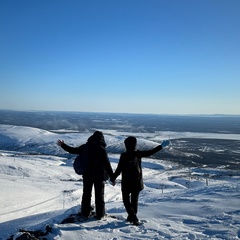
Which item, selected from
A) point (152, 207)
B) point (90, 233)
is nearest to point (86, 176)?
point (90, 233)

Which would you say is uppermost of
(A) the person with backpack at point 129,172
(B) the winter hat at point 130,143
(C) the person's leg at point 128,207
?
(B) the winter hat at point 130,143

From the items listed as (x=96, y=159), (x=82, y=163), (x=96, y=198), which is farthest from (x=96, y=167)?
(x=96, y=198)

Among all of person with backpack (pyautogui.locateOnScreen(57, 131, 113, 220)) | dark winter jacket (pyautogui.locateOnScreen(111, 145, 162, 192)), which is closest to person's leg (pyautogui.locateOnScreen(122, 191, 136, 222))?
dark winter jacket (pyautogui.locateOnScreen(111, 145, 162, 192))

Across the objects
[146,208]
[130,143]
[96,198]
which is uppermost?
[130,143]

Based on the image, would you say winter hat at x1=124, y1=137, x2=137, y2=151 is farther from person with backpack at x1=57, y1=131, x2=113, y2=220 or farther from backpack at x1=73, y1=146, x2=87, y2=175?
backpack at x1=73, y1=146, x2=87, y2=175

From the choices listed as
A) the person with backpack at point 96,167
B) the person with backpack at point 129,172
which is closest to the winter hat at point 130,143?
the person with backpack at point 129,172

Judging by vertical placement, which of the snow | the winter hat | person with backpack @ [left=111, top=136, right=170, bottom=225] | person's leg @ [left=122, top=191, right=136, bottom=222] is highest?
the winter hat

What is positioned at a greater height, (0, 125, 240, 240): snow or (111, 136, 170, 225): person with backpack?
(111, 136, 170, 225): person with backpack

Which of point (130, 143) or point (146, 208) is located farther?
point (146, 208)

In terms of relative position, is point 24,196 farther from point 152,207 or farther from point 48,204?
point 152,207

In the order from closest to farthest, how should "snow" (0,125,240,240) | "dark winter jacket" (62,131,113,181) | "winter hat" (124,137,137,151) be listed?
"snow" (0,125,240,240) < "winter hat" (124,137,137,151) < "dark winter jacket" (62,131,113,181)

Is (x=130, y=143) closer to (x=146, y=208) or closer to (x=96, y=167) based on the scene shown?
(x=96, y=167)

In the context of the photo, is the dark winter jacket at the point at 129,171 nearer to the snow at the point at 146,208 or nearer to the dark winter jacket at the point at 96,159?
the dark winter jacket at the point at 96,159
